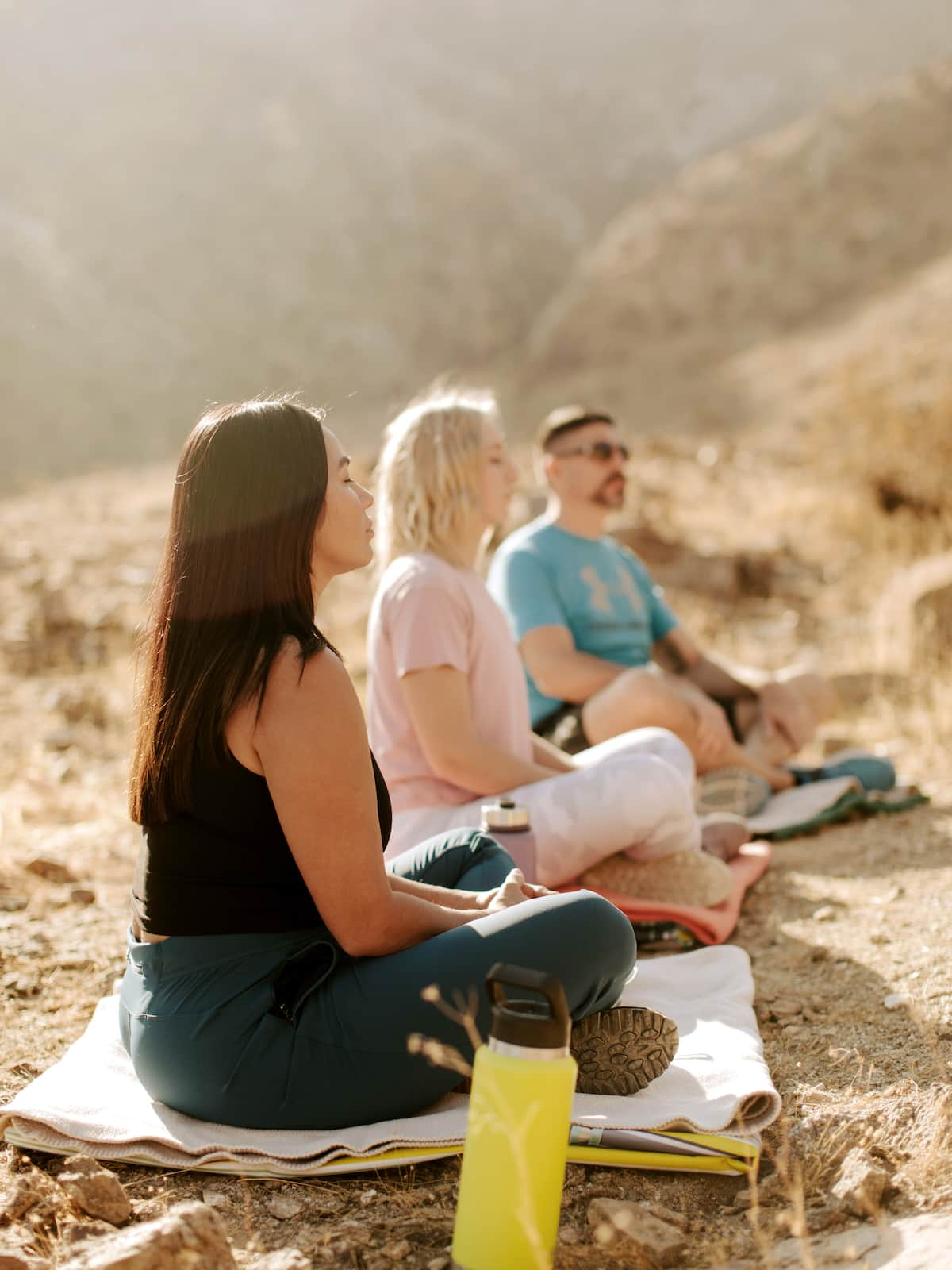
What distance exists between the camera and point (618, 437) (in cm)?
481

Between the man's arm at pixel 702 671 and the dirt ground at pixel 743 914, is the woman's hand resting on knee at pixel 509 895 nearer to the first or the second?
the dirt ground at pixel 743 914

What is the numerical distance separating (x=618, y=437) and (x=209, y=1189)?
333 centimetres

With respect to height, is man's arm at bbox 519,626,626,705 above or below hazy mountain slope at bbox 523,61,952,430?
below

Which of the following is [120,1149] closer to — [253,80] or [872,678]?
[872,678]

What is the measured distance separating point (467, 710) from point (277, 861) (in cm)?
109

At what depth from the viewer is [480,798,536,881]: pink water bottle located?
113 inches

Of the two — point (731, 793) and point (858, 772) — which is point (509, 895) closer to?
point (731, 793)

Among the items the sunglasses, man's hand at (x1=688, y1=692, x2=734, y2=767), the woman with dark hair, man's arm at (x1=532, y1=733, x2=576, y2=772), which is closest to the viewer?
the woman with dark hair

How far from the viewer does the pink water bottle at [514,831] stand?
2863 mm

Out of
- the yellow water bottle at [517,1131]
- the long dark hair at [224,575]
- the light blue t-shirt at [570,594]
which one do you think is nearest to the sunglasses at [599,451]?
the light blue t-shirt at [570,594]

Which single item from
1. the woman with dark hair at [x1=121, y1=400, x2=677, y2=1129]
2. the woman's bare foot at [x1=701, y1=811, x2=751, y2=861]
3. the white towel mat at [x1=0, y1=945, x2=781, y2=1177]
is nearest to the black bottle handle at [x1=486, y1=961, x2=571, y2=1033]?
→ the woman with dark hair at [x1=121, y1=400, x2=677, y2=1129]

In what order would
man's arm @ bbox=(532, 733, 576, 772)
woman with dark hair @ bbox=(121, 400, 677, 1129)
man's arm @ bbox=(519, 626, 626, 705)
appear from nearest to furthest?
1. woman with dark hair @ bbox=(121, 400, 677, 1129)
2. man's arm @ bbox=(532, 733, 576, 772)
3. man's arm @ bbox=(519, 626, 626, 705)

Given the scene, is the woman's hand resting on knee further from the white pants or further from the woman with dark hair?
the white pants

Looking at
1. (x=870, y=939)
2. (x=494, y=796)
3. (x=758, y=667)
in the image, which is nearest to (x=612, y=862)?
(x=494, y=796)
